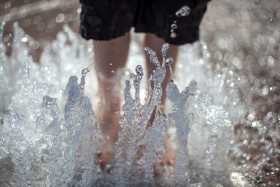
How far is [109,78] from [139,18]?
0.70ft

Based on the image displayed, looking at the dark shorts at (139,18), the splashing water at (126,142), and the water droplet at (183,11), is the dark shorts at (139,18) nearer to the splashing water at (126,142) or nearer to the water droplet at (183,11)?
the water droplet at (183,11)

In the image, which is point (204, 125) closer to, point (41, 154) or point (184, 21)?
point (184, 21)

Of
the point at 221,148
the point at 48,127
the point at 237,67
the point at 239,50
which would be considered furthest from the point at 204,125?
the point at 239,50

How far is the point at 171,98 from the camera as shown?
3.40 ft

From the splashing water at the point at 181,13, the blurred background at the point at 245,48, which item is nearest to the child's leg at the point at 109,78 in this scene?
the splashing water at the point at 181,13

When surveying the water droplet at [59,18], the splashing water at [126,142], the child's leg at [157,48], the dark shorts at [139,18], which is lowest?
the splashing water at [126,142]

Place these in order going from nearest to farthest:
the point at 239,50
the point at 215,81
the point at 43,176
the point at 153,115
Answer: the point at 43,176, the point at 153,115, the point at 215,81, the point at 239,50

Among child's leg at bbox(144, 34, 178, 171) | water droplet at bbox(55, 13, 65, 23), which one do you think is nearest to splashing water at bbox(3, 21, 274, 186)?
child's leg at bbox(144, 34, 178, 171)

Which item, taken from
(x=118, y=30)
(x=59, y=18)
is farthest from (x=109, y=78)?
(x=59, y=18)

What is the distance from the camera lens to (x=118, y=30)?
1084 mm

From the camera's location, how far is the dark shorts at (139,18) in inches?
41.1

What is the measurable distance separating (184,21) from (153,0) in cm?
11

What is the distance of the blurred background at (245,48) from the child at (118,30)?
350 mm

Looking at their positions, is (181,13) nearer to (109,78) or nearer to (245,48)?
(109,78)
